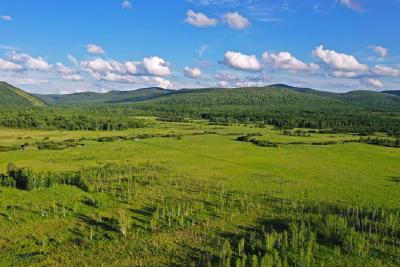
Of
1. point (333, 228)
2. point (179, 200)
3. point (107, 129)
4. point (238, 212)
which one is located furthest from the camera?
point (107, 129)

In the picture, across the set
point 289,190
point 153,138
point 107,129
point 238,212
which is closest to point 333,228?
point 238,212

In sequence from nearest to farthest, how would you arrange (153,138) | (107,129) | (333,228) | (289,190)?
1. (333,228)
2. (289,190)
3. (153,138)
4. (107,129)

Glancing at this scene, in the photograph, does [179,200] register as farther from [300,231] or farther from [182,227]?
[300,231]

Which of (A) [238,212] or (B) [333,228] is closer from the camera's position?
(B) [333,228]

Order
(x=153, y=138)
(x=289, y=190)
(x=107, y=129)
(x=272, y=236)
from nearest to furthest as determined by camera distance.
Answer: (x=272, y=236), (x=289, y=190), (x=153, y=138), (x=107, y=129)

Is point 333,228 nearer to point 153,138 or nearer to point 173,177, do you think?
point 173,177

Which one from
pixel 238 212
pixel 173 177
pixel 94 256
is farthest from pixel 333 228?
pixel 173 177
